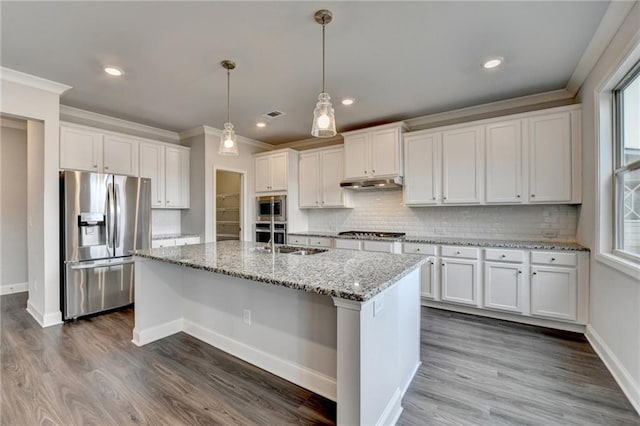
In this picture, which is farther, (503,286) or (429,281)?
(429,281)

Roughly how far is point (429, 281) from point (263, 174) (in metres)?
3.41

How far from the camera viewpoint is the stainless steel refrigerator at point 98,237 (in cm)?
332

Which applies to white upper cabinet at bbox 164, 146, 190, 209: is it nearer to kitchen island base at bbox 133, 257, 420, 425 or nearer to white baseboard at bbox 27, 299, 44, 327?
white baseboard at bbox 27, 299, 44, 327

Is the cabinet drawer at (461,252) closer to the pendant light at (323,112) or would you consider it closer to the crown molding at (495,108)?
the crown molding at (495,108)

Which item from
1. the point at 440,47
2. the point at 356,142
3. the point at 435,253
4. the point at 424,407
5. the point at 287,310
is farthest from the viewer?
the point at 356,142

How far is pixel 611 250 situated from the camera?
2.49 metres

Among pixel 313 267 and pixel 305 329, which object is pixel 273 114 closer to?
pixel 313 267

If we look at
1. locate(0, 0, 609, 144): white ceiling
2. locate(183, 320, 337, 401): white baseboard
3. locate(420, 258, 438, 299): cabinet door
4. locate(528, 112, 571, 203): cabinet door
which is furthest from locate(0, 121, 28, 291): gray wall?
A: locate(528, 112, 571, 203): cabinet door

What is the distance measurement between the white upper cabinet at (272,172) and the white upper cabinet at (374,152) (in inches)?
46.6

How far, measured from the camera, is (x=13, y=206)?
4.44 m

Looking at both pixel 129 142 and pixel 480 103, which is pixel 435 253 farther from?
pixel 129 142

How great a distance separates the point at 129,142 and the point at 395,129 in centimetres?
388

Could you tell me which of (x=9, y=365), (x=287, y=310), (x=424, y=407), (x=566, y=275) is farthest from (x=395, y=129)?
(x=9, y=365)

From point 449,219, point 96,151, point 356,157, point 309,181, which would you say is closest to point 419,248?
point 449,219
